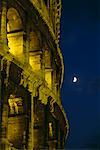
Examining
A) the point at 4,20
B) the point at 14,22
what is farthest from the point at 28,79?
the point at 14,22

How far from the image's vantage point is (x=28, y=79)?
78.3 ft

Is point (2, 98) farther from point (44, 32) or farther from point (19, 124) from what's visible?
point (44, 32)

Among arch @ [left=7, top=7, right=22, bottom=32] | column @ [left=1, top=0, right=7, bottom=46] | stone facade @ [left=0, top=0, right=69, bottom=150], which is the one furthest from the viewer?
arch @ [left=7, top=7, right=22, bottom=32]

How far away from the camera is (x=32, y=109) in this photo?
24.8m

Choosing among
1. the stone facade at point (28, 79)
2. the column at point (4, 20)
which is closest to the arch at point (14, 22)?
the stone facade at point (28, 79)

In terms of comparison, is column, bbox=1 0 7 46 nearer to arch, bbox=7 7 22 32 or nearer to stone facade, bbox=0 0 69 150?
stone facade, bbox=0 0 69 150

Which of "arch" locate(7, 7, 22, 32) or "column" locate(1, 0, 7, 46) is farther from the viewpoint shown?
"arch" locate(7, 7, 22, 32)

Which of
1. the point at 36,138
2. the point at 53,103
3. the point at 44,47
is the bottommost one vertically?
the point at 36,138

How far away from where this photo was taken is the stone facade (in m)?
22.1

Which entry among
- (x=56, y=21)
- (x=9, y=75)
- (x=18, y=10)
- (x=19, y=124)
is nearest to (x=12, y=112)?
(x=19, y=124)

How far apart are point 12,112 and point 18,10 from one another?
185 inches

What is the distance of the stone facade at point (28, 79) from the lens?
2214 cm

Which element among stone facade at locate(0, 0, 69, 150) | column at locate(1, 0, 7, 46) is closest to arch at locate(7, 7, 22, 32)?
stone facade at locate(0, 0, 69, 150)

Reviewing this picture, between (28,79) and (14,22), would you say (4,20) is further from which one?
(28,79)
